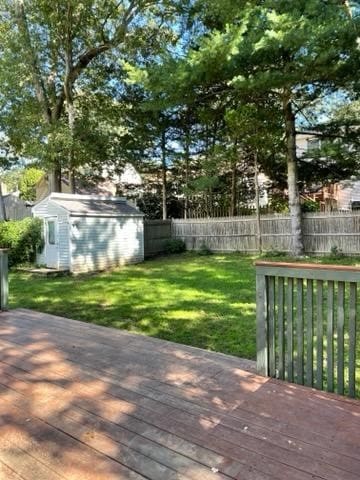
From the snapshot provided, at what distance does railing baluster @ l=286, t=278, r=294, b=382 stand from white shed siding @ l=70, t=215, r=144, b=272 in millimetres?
8380

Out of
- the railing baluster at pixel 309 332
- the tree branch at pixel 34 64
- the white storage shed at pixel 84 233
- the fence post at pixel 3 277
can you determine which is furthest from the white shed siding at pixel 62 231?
the railing baluster at pixel 309 332

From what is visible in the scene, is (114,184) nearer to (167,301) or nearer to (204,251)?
(204,251)

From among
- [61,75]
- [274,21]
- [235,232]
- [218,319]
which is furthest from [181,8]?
[218,319]

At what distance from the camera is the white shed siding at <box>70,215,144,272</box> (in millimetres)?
10617

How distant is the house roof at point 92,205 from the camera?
10688 millimetres

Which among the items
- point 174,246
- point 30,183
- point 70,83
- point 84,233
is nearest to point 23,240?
point 84,233

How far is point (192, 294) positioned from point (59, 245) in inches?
207

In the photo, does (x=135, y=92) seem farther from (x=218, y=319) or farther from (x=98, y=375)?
(x=98, y=375)

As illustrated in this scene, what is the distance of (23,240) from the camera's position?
1130 cm

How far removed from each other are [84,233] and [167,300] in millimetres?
5261

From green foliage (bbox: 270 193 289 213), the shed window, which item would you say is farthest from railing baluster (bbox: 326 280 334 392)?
green foliage (bbox: 270 193 289 213)

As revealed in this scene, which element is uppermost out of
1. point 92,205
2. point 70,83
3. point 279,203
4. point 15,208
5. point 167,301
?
point 70,83

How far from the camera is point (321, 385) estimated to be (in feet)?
9.05

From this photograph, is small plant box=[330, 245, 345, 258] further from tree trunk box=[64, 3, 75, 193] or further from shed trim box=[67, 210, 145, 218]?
tree trunk box=[64, 3, 75, 193]
